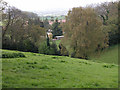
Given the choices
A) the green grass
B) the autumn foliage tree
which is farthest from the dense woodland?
the green grass

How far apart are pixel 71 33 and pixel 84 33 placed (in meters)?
A: 2.60

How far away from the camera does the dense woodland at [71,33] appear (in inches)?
1291

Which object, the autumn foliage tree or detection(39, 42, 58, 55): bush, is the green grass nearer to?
the autumn foliage tree

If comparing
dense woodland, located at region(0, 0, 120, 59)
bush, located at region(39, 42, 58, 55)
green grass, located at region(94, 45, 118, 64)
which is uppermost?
dense woodland, located at region(0, 0, 120, 59)

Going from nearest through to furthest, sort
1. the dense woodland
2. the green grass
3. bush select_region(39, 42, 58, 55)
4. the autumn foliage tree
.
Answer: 1. the autumn foliage tree
2. the dense woodland
3. the green grass
4. bush select_region(39, 42, 58, 55)

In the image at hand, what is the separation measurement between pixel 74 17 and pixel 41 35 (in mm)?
13169

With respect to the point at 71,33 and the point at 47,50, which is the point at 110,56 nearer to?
the point at 71,33

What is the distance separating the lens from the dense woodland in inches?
1291

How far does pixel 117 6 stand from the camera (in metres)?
45.9

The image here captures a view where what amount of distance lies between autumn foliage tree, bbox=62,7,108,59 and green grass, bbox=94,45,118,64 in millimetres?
3573

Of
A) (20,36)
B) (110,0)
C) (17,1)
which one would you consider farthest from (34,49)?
(110,0)

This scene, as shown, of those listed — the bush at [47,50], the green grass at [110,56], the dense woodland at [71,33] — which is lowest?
the green grass at [110,56]

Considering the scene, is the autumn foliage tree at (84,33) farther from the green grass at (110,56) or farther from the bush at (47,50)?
the bush at (47,50)

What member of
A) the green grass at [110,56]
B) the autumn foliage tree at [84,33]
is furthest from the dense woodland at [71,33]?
the green grass at [110,56]
